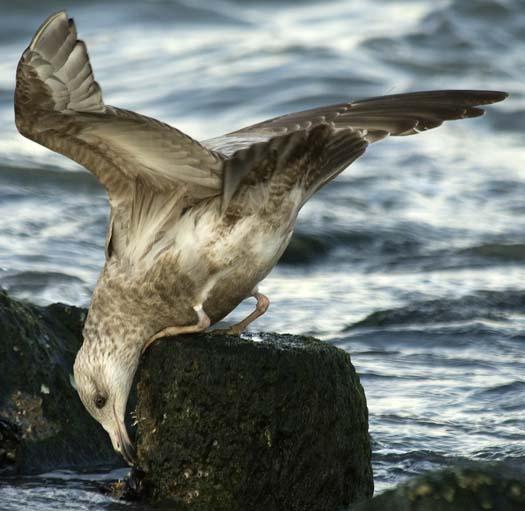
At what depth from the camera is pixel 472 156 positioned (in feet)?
41.4

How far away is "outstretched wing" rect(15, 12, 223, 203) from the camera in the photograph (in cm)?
448

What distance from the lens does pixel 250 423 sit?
4930 millimetres

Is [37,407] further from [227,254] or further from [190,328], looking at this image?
[227,254]

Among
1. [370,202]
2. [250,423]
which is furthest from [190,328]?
[370,202]

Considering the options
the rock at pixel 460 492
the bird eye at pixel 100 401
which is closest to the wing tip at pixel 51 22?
the bird eye at pixel 100 401

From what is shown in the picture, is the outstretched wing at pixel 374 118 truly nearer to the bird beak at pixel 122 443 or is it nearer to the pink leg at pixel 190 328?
the pink leg at pixel 190 328

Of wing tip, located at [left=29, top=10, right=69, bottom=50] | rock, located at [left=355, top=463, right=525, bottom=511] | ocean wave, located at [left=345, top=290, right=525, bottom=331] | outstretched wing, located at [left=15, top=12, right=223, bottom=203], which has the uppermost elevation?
wing tip, located at [left=29, top=10, right=69, bottom=50]

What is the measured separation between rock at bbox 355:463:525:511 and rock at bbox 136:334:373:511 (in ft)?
1.89

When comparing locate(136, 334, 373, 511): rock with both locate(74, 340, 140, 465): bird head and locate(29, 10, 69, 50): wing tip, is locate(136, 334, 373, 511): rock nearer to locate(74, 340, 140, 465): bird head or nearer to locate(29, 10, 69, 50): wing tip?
locate(74, 340, 140, 465): bird head

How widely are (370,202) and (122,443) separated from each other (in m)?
6.38

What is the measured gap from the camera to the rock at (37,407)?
577cm

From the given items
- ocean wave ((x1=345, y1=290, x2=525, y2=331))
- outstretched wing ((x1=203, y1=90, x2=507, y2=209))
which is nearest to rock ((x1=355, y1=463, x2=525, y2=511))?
outstretched wing ((x1=203, y1=90, x2=507, y2=209))

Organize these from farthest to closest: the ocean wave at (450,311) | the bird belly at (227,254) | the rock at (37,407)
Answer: the ocean wave at (450,311) → the rock at (37,407) → the bird belly at (227,254)

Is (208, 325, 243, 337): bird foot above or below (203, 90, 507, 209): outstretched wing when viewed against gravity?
below
